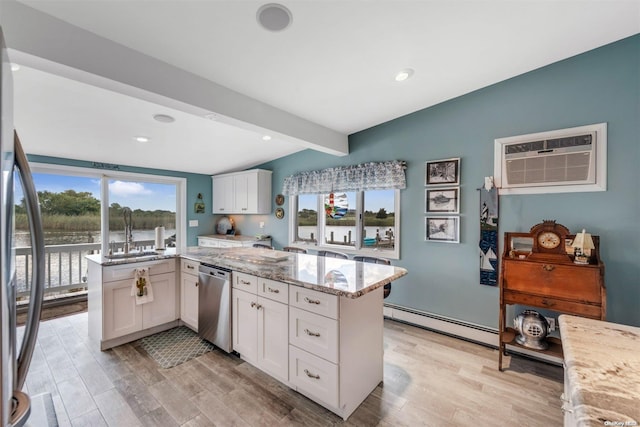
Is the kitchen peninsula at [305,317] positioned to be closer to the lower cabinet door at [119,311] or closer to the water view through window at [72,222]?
the lower cabinet door at [119,311]

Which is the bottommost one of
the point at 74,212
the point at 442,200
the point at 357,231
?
the point at 357,231

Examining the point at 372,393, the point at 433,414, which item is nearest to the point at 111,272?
the point at 372,393

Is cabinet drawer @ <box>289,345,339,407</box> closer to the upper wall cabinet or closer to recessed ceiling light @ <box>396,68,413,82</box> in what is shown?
recessed ceiling light @ <box>396,68,413,82</box>

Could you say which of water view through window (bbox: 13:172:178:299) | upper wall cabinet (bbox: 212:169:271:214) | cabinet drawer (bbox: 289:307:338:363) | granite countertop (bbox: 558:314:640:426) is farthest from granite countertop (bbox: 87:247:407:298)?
upper wall cabinet (bbox: 212:169:271:214)

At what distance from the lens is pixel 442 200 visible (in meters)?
3.17

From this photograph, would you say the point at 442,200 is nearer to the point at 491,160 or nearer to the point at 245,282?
the point at 491,160

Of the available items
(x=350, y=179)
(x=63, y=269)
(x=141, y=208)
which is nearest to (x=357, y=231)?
(x=350, y=179)

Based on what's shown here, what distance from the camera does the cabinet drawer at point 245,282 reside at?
89.4 inches

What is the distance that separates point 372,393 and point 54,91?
354 cm

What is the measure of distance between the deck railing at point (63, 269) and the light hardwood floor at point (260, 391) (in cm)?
175

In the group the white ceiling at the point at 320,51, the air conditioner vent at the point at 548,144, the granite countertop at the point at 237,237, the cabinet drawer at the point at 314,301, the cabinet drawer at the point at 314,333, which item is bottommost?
the cabinet drawer at the point at 314,333

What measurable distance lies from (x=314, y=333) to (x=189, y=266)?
1.81 meters

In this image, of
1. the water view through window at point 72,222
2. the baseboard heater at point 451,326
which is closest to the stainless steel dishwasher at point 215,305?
the water view through window at point 72,222

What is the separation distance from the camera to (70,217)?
4.11m
